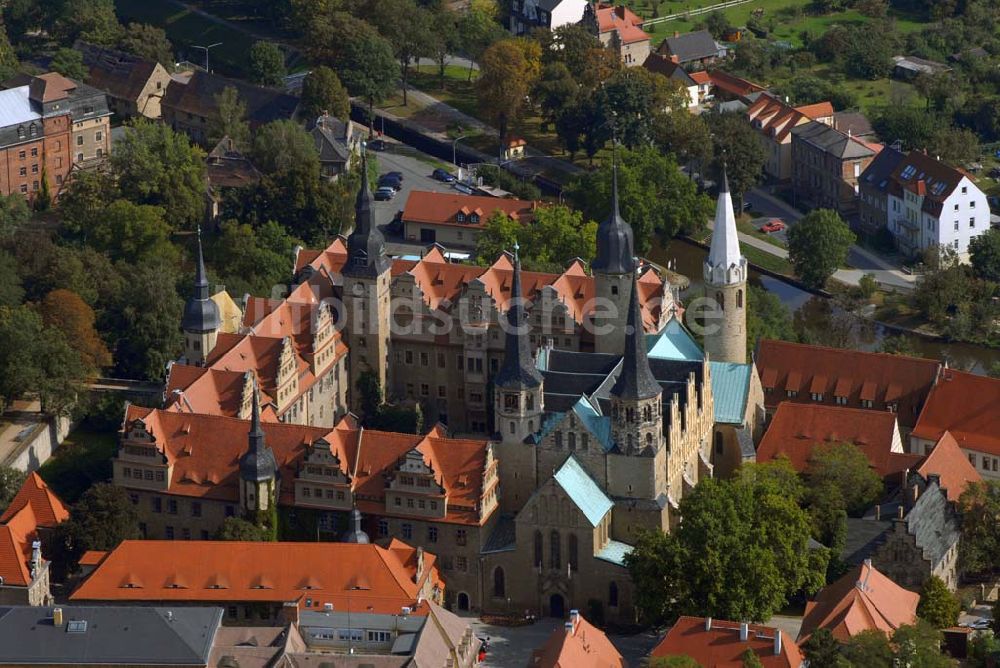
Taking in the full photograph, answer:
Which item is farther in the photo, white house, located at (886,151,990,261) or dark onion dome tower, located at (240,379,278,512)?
white house, located at (886,151,990,261)

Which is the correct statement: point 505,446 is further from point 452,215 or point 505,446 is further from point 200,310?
point 452,215

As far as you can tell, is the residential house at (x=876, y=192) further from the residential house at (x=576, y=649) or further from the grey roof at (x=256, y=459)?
the residential house at (x=576, y=649)

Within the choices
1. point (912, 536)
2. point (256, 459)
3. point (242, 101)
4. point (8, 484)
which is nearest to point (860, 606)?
point (912, 536)

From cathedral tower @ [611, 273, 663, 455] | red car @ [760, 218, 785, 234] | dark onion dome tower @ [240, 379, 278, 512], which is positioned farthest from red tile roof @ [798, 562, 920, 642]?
red car @ [760, 218, 785, 234]

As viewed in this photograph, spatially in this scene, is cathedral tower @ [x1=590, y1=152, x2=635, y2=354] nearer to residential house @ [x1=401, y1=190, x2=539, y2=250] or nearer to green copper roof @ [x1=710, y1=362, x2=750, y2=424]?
green copper roof @ [x1=710, y1=362, x2=750, y2=424]

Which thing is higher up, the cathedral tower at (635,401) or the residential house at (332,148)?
the cathedral tower at (635,401)

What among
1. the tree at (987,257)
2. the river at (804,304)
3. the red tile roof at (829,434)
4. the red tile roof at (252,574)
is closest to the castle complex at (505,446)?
the red tile roof at (829,434)
